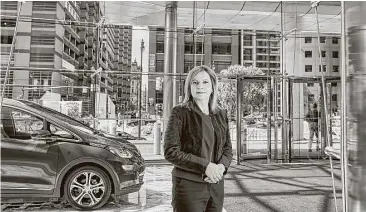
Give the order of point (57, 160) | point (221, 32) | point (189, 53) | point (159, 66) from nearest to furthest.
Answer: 1. point (57, 160)
2. point (159, 66)
3. point (189, 53)
4. point (221, 32)

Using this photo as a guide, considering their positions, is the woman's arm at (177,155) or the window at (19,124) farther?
the window at (19,124)

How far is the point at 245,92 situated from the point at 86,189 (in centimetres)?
343

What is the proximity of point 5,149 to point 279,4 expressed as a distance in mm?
4450

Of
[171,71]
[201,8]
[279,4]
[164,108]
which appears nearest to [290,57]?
[279,4]

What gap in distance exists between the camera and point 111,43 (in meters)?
3.77

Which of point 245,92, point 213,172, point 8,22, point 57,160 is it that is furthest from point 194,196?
point 245,92

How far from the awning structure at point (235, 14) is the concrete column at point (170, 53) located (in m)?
0.10

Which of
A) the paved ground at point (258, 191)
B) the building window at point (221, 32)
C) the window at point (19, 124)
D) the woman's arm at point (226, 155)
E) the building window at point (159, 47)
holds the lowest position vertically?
the paved ground at point (258, 191)

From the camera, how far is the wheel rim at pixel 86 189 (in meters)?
2.36

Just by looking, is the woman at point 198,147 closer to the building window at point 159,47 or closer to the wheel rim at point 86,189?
the wheel rim at point 86,189

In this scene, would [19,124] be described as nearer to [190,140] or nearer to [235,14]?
[190,140]

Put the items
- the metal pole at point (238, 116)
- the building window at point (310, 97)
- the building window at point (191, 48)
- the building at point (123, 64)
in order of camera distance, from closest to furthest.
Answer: the building at point (123, 64) → the building window at point (191, 48) → the metal pole at point (238, 116) → the building window at point (310, 97)

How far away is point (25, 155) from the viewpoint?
85.0 inches

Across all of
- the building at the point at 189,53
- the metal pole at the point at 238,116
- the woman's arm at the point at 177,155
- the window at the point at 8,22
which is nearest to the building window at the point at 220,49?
the building at the point at 189,53
